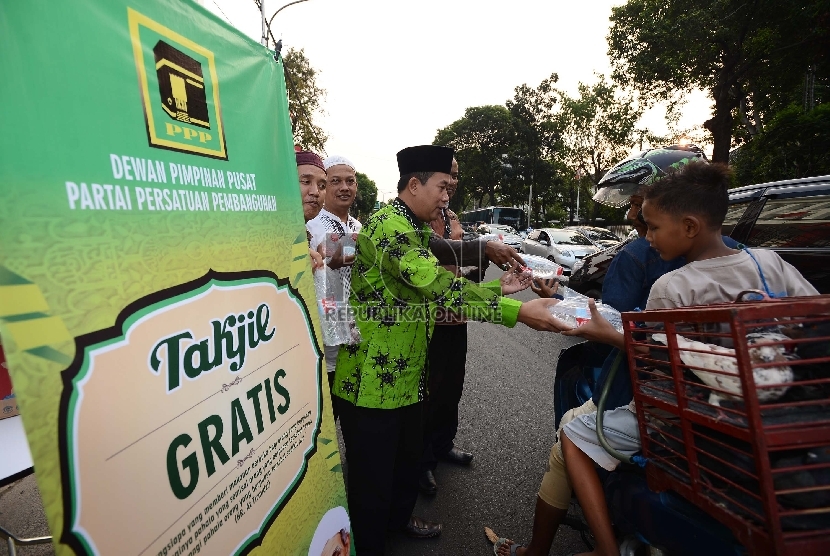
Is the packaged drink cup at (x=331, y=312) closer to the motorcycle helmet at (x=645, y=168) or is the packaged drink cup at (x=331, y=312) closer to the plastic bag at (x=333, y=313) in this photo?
the plastic bag at (x=333, y=313)

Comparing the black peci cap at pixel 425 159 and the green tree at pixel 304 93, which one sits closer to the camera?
the black peci cap at pixel 425 159

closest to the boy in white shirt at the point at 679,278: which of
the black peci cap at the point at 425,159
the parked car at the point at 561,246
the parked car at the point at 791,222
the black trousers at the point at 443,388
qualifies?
the black peci cap at the point at 425,159

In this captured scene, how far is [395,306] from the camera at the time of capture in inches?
74.3

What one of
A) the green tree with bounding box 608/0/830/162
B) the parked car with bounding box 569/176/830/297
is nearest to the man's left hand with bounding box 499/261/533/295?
the parked car with bounding box 569/176/830/297

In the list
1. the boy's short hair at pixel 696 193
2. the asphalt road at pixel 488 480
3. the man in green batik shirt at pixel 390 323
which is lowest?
the asphalt road at pixel 488 480

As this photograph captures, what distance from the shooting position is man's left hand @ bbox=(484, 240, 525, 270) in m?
2.34

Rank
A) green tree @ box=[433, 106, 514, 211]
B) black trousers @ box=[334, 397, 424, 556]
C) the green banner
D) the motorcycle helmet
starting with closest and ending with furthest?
the green banner
black trousers @ box=[334, 397, 424, 556]
the motorcycle helmet
green tree @ box=[433, 106, 514, 211]

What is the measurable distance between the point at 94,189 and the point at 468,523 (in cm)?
242

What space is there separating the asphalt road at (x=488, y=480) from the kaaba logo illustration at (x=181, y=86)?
2.24m

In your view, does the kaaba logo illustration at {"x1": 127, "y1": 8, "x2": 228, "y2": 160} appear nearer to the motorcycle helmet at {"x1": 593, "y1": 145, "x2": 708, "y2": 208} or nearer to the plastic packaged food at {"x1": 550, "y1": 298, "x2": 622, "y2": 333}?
the plastic packaged food at {"x1": 550, "y1": 298, "x2": 622, "y2": 333}

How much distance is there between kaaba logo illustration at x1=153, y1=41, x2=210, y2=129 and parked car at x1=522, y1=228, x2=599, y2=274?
11620 mm

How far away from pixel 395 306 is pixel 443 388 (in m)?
1.19

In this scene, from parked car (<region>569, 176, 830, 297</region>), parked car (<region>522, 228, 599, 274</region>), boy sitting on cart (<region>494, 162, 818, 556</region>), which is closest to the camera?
boy sitting on cart (<region>494, 162, 818, 556</region>)

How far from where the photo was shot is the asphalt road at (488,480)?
2.30 meters
